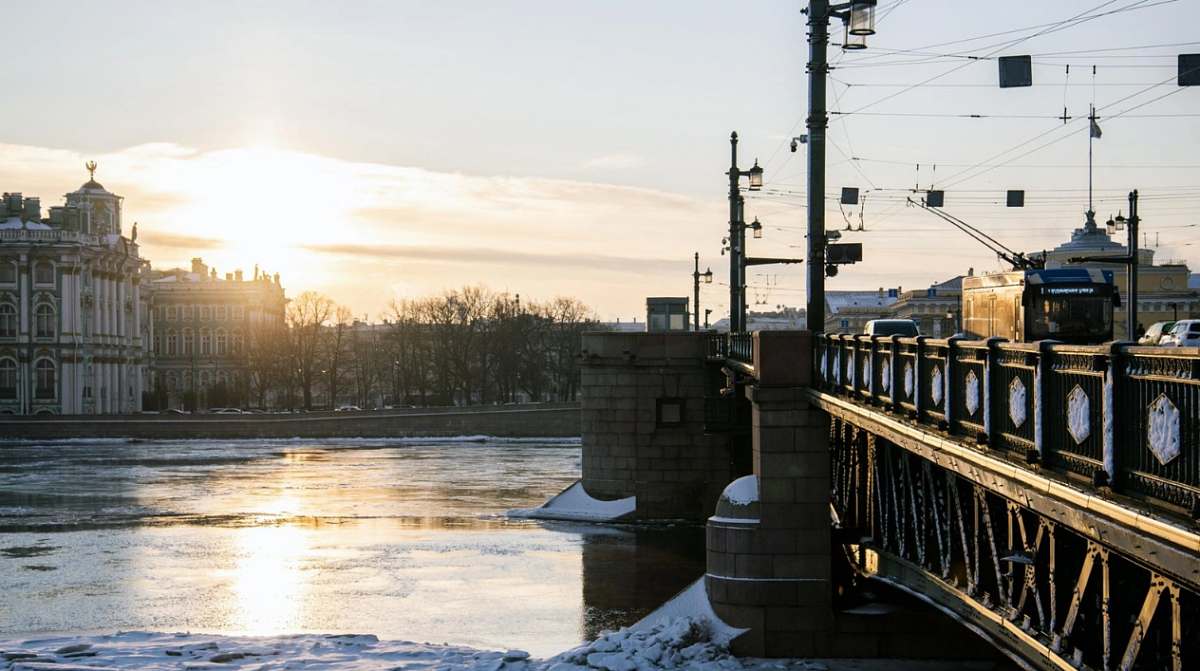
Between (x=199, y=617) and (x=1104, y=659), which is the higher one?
(x=1104, y=659)

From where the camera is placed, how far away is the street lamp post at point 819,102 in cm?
1892

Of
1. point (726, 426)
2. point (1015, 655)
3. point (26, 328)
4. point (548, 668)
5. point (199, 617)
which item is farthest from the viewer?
point (26, 328)

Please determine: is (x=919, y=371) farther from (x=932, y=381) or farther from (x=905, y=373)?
(x=905, y=373)

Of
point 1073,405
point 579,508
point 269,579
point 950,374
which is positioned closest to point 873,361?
point 950,374

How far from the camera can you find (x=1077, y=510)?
27.6ft

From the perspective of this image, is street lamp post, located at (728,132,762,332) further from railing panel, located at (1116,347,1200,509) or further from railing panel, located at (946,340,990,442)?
railing panel, located at (1116,347,1200,509)

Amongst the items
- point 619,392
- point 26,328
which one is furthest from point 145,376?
point 619,392

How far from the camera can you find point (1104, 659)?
29.4 feet

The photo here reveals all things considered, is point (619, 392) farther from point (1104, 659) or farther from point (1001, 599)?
point (1104, 659)

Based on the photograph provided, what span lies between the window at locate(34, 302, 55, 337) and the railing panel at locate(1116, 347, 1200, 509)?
9602 cm

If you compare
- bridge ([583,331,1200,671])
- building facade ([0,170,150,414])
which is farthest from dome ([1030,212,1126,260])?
building facade ([0,170,150,414])

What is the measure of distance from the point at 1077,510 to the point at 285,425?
7903 centimetres

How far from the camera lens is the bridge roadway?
7465 millimetres

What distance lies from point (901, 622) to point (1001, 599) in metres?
7.66
